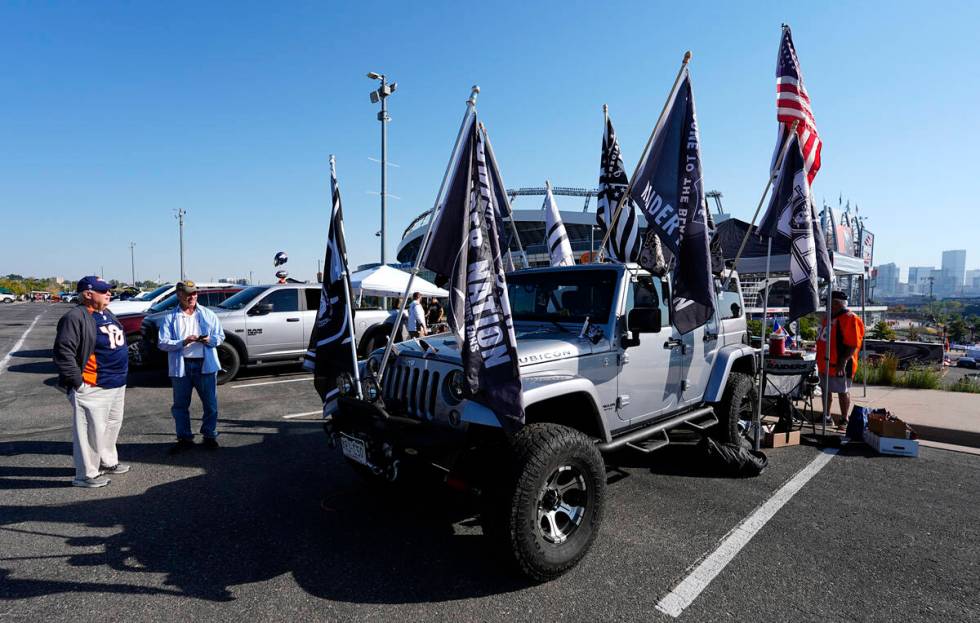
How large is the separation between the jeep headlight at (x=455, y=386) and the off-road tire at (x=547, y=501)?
48 cm

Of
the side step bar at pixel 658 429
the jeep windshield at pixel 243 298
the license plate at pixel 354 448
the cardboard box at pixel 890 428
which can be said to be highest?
the jeep windshield at pixel 243 298

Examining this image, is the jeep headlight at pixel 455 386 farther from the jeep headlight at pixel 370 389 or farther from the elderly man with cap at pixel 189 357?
the elderly man with cap at pixel 189 357

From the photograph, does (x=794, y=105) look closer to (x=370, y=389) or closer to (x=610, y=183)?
(x=610, y=183)

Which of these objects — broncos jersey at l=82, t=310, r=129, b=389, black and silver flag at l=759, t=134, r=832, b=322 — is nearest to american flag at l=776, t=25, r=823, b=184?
black and silver flag at l=759, t=134, r=832, b=322

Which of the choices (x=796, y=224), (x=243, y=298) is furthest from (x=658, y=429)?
(x=243, y=298)

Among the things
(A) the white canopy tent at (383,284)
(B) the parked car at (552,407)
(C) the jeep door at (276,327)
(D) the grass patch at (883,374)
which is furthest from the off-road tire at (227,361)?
(D) the grass patch at (883,374)

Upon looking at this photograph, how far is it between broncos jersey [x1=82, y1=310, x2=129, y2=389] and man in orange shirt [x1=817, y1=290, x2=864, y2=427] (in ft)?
25.6

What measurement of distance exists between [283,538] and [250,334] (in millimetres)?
6803

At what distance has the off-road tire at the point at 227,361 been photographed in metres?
9.09

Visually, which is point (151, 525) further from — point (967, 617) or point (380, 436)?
point (967, 617)

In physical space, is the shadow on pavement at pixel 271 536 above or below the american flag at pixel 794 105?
below

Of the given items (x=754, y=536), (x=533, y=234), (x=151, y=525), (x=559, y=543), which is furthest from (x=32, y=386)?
(x=533, y=234)

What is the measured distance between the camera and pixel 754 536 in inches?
141

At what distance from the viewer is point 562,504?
127 inches
